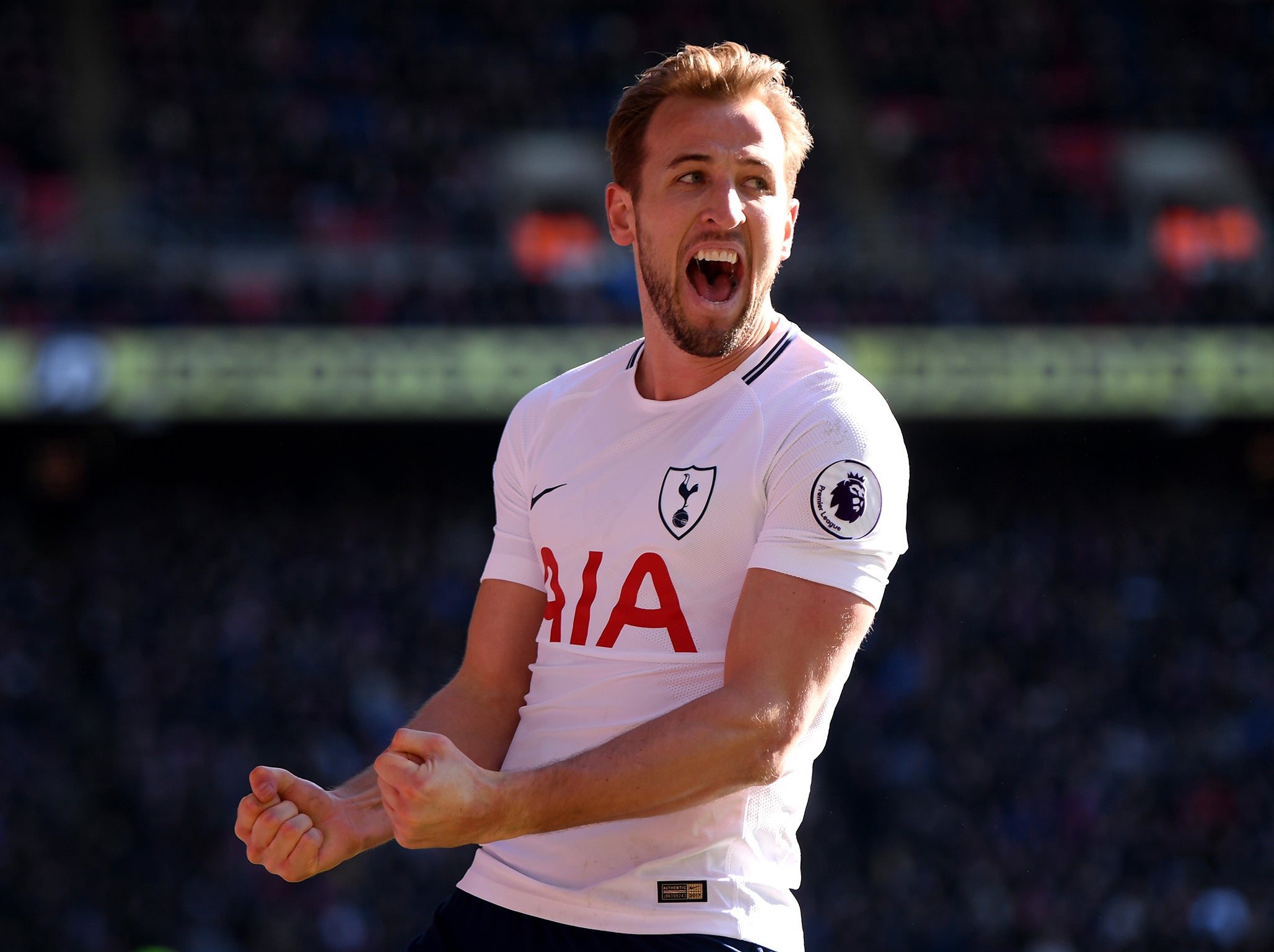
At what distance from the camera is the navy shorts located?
90.7 inches

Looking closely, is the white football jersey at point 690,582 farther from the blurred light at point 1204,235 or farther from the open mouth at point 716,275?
the blurred light at point 1204,235

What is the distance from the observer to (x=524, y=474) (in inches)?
109

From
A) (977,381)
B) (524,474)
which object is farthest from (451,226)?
(524,474)

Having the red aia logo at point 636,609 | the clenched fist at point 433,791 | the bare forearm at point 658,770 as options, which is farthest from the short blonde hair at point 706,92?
the clenched fist at point 433,791

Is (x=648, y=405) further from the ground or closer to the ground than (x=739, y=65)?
closer to the ground

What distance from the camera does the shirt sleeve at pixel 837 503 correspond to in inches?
90.4

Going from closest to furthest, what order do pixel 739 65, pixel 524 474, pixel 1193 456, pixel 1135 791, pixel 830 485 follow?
1. pixel 830 485
2. pixel 739 65
3. pixel 524 474
4. pixel 1135 791
5. pixel 1193 456

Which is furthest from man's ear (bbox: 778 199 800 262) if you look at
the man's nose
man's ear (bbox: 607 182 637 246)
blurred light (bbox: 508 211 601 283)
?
blurred light (bbox: 508 211 601 283)

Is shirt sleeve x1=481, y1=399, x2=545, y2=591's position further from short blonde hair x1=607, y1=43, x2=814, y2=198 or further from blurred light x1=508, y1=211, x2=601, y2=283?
blurred light x1=508, y1=211, x2=601, y2=283

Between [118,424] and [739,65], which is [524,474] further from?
[118,424]

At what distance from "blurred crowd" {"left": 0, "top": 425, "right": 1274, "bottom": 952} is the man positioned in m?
10.6

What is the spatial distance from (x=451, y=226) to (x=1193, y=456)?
948 cm

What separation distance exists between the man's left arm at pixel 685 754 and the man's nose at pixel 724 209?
58 centimetres

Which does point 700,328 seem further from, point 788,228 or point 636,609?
point 636,609
